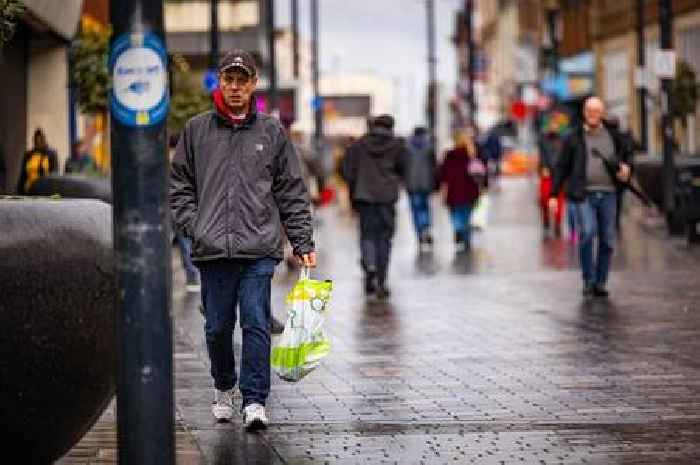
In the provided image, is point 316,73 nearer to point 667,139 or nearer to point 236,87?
point 667,139

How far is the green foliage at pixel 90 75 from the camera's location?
30844 mm

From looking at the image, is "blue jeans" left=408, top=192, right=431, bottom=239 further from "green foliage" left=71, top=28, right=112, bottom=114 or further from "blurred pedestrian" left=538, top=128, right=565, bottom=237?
"green foliage" left=71, top=28, right=112, bottom=114

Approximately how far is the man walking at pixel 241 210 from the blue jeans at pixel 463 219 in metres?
19.1

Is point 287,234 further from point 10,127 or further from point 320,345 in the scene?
point 10,127

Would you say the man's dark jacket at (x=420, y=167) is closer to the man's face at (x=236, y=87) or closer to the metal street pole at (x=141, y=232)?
the man's face at (x=236, y=87)

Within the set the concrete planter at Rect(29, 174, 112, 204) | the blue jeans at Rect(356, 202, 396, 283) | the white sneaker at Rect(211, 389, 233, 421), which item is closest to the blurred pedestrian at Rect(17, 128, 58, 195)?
the concrete planter at Rect(29, 174, 112, 204)

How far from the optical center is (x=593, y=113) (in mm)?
19188

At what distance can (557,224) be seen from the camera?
107 ft

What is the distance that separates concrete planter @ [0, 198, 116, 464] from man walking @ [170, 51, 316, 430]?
186 centimetres

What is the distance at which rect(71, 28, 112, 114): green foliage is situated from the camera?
101 ft

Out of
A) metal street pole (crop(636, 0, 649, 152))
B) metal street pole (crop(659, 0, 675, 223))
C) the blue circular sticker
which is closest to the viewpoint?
the blue circular sticker

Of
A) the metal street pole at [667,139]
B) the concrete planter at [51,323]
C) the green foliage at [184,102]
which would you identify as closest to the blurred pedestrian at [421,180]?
the green foliage at [184,102]

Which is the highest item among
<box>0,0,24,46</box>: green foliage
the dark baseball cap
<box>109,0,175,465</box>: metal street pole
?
<box>0,0,24,46</box>: green foliage

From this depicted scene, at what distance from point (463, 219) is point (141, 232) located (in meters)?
22.7
